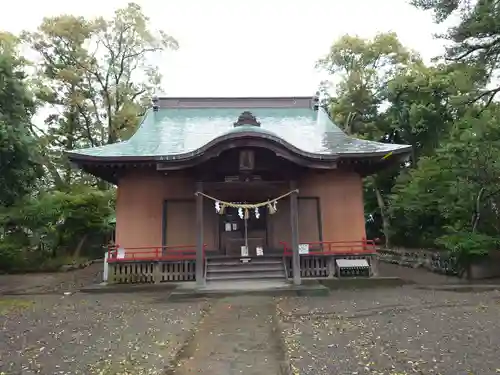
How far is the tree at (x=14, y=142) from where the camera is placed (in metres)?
11.2

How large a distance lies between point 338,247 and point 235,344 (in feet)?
23.2

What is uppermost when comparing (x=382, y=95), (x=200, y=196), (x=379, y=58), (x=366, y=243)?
(x=379, y=58)

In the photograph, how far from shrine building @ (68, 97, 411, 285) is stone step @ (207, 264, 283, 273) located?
3cm

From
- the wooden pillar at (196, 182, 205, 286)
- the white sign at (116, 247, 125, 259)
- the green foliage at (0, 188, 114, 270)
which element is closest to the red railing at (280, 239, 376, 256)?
the wooden pillar at (196, 182, 205, 286)

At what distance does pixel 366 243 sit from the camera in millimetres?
11398

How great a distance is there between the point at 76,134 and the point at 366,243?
74.6ft

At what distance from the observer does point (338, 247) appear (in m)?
11.7

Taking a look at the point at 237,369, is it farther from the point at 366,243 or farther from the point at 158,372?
the point at 366,243

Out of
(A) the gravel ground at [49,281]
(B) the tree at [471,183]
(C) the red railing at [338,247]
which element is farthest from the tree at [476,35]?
(A) the gravel ground at [49,281]

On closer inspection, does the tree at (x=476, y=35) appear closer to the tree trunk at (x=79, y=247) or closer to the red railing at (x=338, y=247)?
the red railing at (x=338, y=247)

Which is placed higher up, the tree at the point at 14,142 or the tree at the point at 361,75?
the tree at the point at 361,75

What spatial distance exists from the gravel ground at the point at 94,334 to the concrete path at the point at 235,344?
0.90 feet

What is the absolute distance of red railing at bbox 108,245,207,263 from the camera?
35.4ft

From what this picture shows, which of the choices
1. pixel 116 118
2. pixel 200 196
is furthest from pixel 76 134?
pixel 200 196
